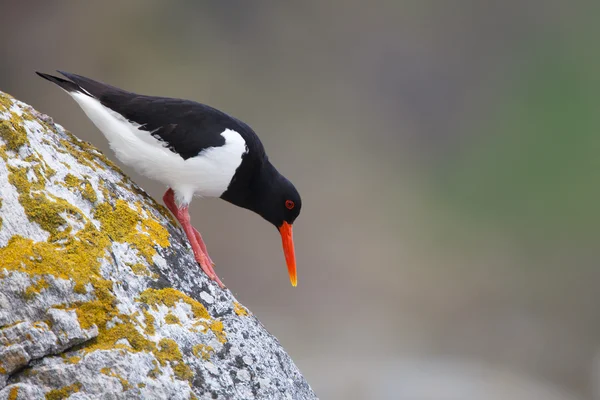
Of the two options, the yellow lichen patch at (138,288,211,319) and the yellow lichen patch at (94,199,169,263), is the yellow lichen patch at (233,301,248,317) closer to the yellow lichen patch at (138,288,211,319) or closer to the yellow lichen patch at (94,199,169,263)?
A: the yellow lichen patch at (138,288,211,319)

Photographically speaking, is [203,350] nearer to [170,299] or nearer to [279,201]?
[170,299]

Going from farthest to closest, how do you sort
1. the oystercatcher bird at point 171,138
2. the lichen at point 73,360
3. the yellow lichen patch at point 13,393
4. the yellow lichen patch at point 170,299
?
the oystercatcher bird at point 171,138
the yellow lichen patch at point 170,299
the lichen at point 73,360
the yellow lichen patch at point 13,393

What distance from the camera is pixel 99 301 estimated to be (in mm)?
3273

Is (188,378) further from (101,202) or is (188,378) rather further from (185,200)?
(185,200)

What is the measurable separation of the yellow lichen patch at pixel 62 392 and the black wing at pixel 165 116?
1.83m

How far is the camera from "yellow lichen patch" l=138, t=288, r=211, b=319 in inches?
137

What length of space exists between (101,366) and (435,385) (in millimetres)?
11892

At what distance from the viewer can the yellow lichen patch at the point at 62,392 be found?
120 inches

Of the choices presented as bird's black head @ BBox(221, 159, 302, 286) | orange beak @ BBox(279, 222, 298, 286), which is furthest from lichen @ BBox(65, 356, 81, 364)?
orange beak @ BBox(279, 222, 298, 286)

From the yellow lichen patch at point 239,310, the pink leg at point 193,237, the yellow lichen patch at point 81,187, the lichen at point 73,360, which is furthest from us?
the pink leg at point 193,237

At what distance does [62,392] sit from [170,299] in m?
0.70

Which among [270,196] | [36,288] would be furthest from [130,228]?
[270,196]

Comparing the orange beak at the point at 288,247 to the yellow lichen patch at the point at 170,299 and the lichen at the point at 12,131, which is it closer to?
the yellow lichen patch at the point at 170,299

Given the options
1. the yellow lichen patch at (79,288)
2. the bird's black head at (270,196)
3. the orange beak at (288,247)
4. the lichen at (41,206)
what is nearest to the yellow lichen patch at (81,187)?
the lichen at (41,206)
